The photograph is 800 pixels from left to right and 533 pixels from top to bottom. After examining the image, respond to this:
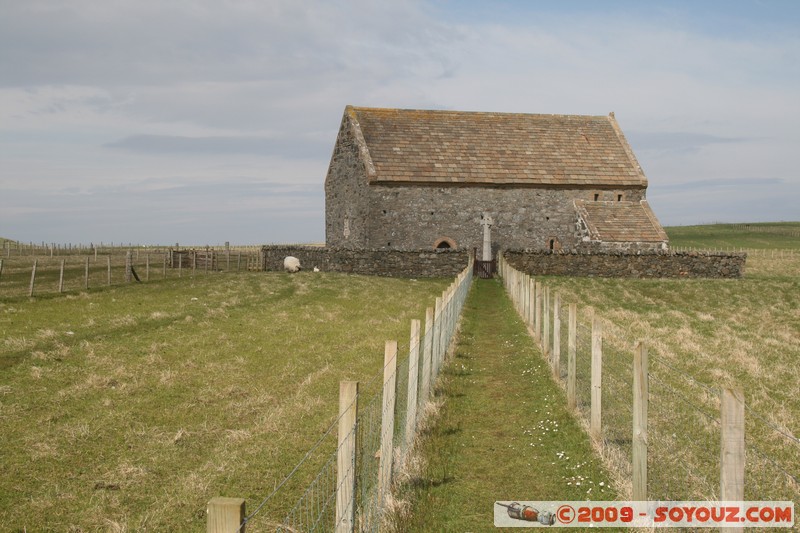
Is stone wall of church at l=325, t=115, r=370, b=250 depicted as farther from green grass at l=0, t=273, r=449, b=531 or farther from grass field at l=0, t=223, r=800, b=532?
green grass at l=0, t=273, r=449, b=531

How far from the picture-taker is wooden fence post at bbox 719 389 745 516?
4645 mm

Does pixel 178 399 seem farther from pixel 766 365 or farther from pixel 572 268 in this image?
pixel 572 268

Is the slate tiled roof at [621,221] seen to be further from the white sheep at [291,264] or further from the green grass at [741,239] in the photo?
the green grass at [741,239]

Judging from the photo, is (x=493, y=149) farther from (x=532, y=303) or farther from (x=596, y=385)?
(x=596, y=385)

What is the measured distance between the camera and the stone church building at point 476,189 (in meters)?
37.1

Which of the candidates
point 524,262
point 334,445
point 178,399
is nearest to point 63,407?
point 178,399

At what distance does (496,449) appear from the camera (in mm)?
8391

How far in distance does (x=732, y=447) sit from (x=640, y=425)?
167 centimetres

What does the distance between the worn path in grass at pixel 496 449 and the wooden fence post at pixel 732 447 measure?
2.20 metres

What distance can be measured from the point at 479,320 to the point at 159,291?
12.9 m

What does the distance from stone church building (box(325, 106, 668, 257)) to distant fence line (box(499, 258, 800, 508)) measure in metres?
24.5

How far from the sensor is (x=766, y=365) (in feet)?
43.8

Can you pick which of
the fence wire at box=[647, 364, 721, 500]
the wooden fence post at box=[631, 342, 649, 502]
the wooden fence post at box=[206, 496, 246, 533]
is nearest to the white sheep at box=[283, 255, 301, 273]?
the fence wire at box=[647, 364, 721, 500]

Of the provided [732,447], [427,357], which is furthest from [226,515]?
[427,357]
